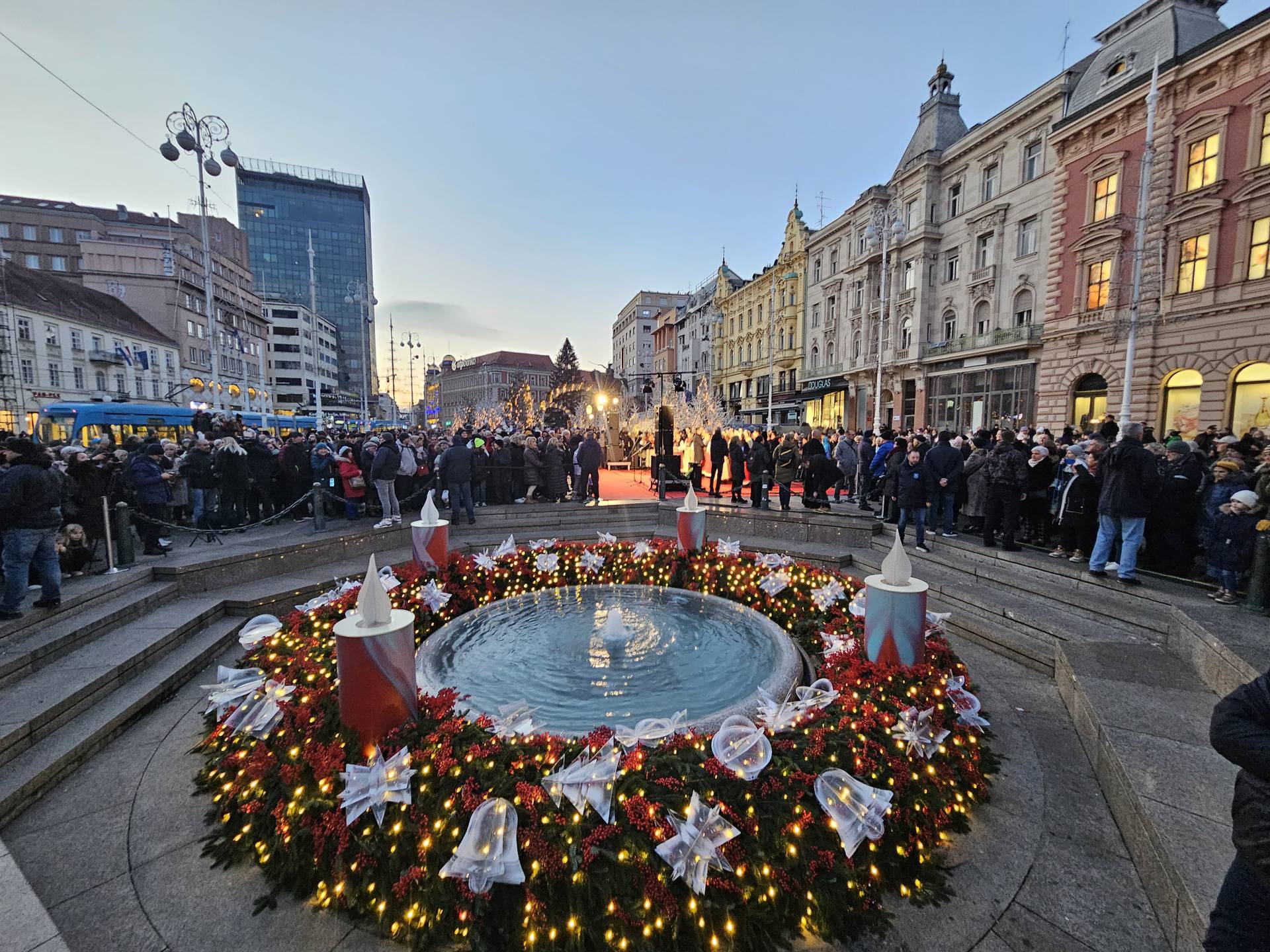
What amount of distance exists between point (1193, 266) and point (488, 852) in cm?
2737

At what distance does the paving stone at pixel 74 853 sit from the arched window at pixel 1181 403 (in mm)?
27802

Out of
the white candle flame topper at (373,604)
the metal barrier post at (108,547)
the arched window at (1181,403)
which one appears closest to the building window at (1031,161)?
the arched window at (1181,403)

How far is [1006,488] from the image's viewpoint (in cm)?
825

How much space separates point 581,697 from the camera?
4.67m

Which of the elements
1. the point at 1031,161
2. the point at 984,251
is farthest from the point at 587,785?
the point at 984,251

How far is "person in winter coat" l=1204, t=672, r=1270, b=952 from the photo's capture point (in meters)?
1.68

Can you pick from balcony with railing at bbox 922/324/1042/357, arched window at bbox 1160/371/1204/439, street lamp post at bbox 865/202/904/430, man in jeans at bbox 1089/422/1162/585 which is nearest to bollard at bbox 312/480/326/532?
man in jeans at bbox 1089/422/1162/585

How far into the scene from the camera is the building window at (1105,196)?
21.4m

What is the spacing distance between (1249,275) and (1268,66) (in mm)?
6186

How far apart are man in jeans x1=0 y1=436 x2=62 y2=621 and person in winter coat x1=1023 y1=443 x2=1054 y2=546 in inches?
492

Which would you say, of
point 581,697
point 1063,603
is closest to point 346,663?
point 581,697

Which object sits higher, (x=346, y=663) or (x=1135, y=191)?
(x=1135, y=191)

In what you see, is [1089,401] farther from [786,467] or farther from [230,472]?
[230,472]

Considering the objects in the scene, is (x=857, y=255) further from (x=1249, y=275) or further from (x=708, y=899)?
(x=708, y=899)
